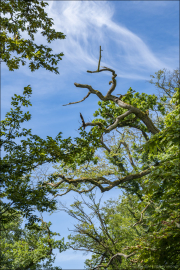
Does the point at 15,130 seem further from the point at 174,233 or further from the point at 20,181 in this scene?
the point at 174,233

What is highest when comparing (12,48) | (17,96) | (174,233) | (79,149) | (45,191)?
(12,48)

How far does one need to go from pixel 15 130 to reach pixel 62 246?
9564 mm

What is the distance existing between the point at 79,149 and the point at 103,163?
955 cm

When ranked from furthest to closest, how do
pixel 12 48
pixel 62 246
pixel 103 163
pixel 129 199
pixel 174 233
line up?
pixel 129 199 → pixel 103 163 → pixel 62 246 → pixel 12 48 → pixel 174 233

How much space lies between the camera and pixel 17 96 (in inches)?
272

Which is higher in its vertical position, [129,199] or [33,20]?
[33,20]

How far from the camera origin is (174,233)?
181 inches

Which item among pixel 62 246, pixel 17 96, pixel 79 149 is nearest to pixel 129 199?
pixel 62 246

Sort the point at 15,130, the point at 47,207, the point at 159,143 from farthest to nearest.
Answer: the point at 15,130 < the point at 47,207 < the point at 159,143

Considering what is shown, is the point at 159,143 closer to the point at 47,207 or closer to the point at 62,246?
the point at 47,207

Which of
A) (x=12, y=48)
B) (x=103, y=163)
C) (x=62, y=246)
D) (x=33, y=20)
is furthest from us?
(x=103, y=163)

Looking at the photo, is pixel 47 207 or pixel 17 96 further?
pixel 17 96

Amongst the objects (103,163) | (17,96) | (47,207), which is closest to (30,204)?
(47,207)

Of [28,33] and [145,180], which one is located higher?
[28,33]
